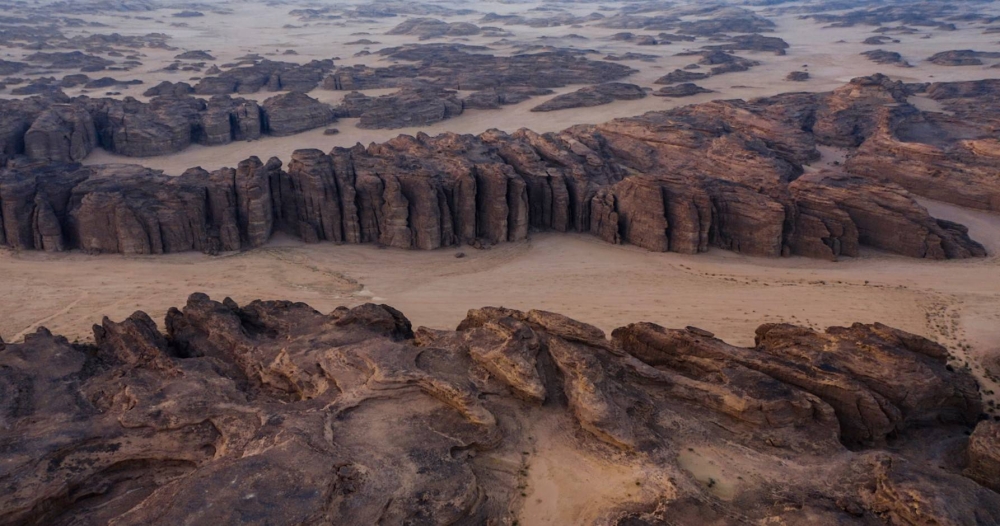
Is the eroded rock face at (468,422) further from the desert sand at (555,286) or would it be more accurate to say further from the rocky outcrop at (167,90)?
the rocky outcrop at (167,90)

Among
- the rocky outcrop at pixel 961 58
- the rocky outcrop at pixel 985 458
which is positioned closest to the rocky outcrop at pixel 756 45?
the rocky outcrop at pixel 961 58

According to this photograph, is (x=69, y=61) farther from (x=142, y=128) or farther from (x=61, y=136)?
(x=61, y=136)

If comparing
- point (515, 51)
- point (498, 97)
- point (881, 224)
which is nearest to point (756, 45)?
point (515, 51)

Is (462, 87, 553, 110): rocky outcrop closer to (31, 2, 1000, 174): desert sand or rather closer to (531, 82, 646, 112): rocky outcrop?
(31, 2, 1000, 174): desert sand

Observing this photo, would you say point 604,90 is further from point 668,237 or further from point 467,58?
point 668,237

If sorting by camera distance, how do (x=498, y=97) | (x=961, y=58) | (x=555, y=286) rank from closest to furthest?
1. (x=555, y=286)
2. (x=498, y=97)
3. (x=961, y=58)

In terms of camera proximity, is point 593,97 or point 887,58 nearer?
point 593,97
